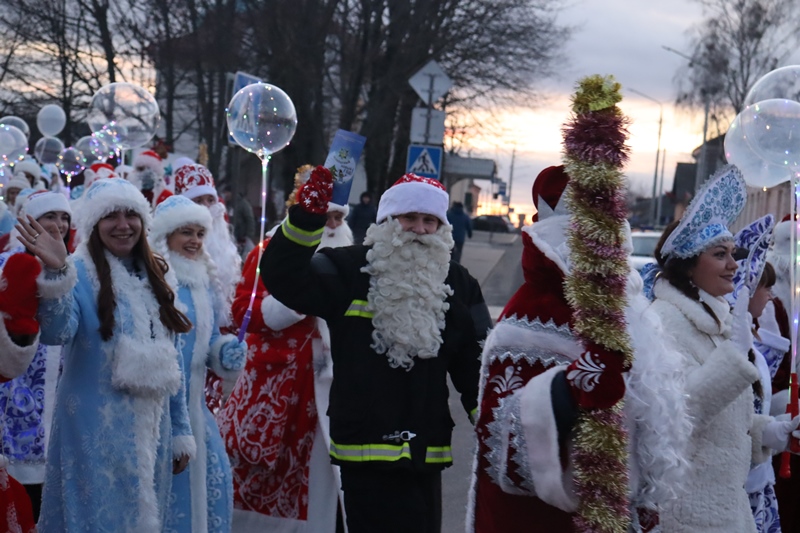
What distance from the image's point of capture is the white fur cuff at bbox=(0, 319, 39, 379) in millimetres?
3963

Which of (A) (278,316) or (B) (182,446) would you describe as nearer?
(B) (182,446)

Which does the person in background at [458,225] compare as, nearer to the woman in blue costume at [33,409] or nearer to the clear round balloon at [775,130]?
the woman in blue costume at [33,409]

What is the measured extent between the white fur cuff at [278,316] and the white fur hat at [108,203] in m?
1.25

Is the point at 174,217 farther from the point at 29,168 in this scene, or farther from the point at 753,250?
the point at 29,168

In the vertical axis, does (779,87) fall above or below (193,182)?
above

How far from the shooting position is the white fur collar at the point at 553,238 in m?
3.25

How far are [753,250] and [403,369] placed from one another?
201 centimetres

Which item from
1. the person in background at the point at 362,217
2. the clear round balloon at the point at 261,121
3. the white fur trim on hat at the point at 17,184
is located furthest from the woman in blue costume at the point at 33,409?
the person in background at the point at 362,217

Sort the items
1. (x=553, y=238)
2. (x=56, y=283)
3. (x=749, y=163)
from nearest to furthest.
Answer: (x=553, y=238) → (x=56, y=283) → (x=749, y=163)

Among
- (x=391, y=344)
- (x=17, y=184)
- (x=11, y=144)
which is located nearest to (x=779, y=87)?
(x=391, y=344)

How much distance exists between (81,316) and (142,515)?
0.86m

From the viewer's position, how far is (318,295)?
14.8 feet

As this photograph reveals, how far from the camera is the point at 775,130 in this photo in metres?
5.46

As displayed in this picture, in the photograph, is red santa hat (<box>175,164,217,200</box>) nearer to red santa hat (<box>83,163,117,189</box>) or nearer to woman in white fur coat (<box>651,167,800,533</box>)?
red santa hat (<box>83,163,117,189</box>)
